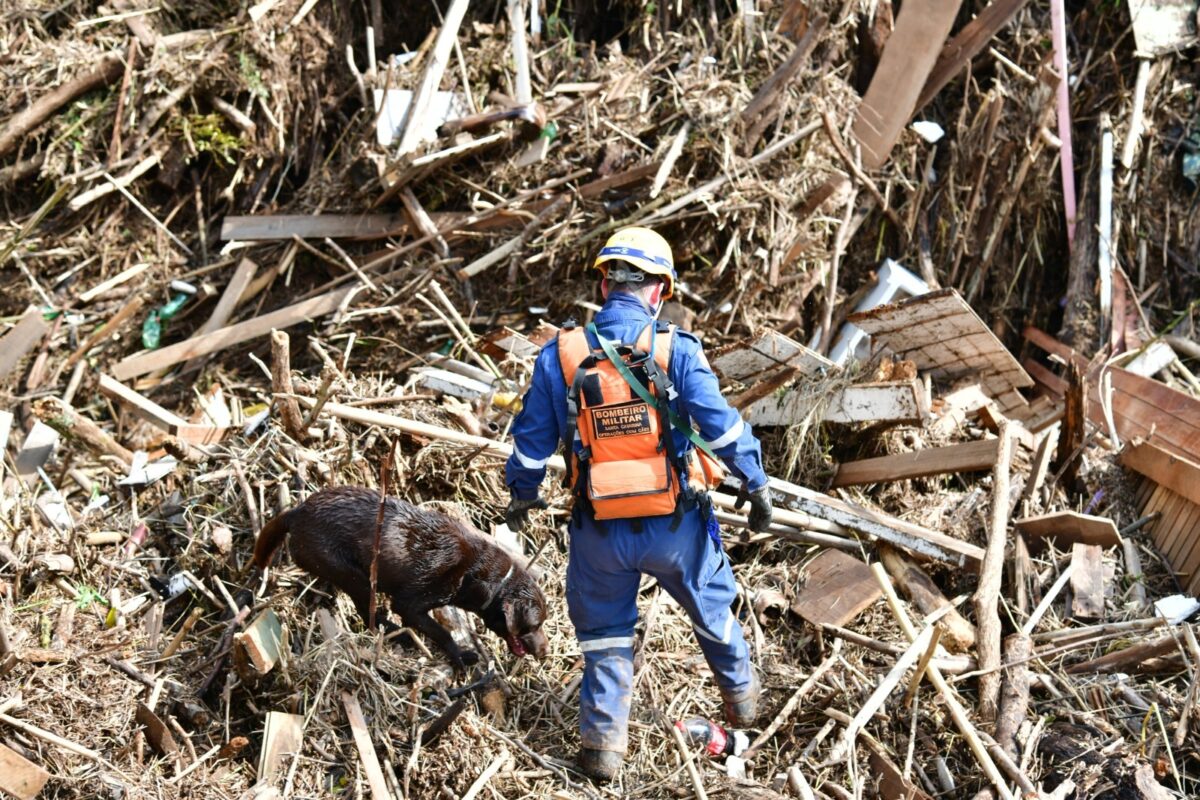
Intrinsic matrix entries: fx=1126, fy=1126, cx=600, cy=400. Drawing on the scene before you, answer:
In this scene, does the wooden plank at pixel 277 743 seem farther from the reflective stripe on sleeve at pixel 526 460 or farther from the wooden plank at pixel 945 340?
the wooden plank at pixel 945 340

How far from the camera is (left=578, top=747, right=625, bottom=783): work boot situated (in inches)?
198

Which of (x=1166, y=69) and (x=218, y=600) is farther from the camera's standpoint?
(x=1166, y=69)

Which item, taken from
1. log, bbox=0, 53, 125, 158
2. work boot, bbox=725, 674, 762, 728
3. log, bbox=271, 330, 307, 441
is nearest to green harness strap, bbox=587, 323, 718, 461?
work boot, bbox=725, 674, 762, 728

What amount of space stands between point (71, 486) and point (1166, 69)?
8.29 metres

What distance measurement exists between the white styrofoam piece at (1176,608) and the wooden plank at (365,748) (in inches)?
158

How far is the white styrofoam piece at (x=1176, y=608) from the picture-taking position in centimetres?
588

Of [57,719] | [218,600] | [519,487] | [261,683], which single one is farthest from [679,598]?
[57,719]

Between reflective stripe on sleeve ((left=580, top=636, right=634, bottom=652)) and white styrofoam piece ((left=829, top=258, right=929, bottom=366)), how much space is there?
3410 mm

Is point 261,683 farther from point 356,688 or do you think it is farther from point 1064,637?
point 1064,637

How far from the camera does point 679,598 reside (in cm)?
506

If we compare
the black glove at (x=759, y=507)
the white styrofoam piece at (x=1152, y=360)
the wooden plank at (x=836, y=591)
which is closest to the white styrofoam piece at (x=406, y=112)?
the wooden plank at (x=836, y=591)

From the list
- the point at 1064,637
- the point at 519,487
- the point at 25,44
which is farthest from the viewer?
the point at 25,44

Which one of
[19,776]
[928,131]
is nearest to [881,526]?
[928,131]

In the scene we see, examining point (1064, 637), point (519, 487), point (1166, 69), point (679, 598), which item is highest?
point (1166, 69)
